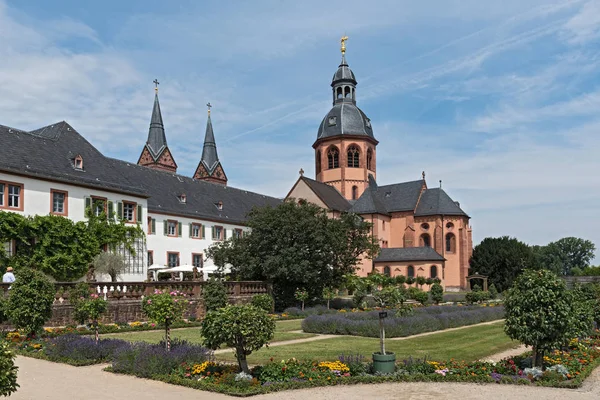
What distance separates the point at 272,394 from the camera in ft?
35.4

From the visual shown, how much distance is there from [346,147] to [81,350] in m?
62.8

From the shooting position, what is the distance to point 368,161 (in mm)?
77250

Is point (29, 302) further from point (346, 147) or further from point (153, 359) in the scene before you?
point (346, 147)

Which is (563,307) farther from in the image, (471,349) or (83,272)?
(83,272)

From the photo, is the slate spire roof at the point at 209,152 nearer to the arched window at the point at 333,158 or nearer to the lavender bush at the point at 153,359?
the arched window at the point at 333,158

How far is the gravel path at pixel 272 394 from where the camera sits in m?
10.4

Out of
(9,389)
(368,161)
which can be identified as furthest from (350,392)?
(368,161)

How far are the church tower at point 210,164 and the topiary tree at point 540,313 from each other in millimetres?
85800

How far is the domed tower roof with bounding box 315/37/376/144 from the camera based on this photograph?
75.7m

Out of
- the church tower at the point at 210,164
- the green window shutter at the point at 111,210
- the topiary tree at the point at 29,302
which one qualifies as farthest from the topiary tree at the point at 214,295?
the church tower at the point at 210,164

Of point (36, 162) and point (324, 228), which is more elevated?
point (36, 162)

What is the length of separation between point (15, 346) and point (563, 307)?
14622 mm

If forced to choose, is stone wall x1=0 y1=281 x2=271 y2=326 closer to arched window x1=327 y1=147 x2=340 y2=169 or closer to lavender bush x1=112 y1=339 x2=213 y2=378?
lavender bush x1=112 y1=339 x2=213 y2=378

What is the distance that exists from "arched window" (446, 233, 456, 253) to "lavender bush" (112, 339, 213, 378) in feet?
198
